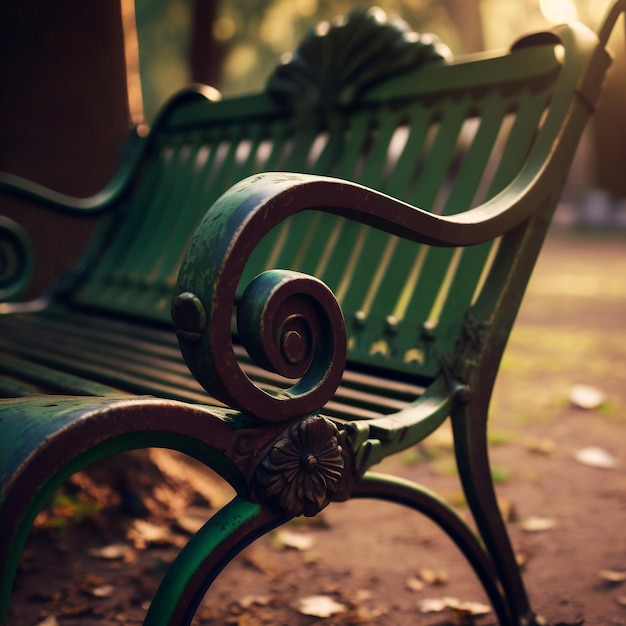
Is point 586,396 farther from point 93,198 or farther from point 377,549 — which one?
point 93,198

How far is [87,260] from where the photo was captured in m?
2.30

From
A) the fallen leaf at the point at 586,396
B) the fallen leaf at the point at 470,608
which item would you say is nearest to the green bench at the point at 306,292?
the fallen leaf at the point at 470,608

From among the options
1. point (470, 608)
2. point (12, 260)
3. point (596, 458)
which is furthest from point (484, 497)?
point (12, 260)

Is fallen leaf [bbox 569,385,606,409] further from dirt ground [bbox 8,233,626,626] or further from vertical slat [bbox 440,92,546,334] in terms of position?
vertical slat [bbox 440,92,546,334]

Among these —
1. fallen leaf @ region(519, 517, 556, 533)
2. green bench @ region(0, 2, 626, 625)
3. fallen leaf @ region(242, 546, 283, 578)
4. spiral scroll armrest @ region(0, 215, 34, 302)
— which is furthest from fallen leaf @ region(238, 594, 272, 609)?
spiral scroll armrest @ region(0, 215, 34, 302)

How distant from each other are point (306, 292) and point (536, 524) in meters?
1.47

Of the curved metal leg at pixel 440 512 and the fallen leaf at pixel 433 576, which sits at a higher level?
the curved metal leg at pixel 440 512

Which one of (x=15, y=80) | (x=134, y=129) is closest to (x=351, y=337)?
(x=134, y=129)

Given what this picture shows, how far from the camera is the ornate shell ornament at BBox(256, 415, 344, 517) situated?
97 centimetres

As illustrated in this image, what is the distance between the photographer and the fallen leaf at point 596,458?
99.0 inches

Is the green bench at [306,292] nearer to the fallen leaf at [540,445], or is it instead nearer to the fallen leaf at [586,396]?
the fallen leaf at [540,445]

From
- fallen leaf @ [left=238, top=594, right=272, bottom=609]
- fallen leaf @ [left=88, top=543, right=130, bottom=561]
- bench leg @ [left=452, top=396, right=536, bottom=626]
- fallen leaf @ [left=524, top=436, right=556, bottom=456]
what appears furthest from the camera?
fallen leaf @ [left=524, top=436, right=556, bottom=456]

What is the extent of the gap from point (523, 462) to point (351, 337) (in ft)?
4.20

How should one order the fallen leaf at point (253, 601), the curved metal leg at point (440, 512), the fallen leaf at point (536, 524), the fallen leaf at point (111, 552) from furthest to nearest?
the fallen leaf at point (536, 524)
the fallen leaf at point (111, 552)
the fallen leaf at point (253, 601)
the curved metal leg at point (440, 512)
